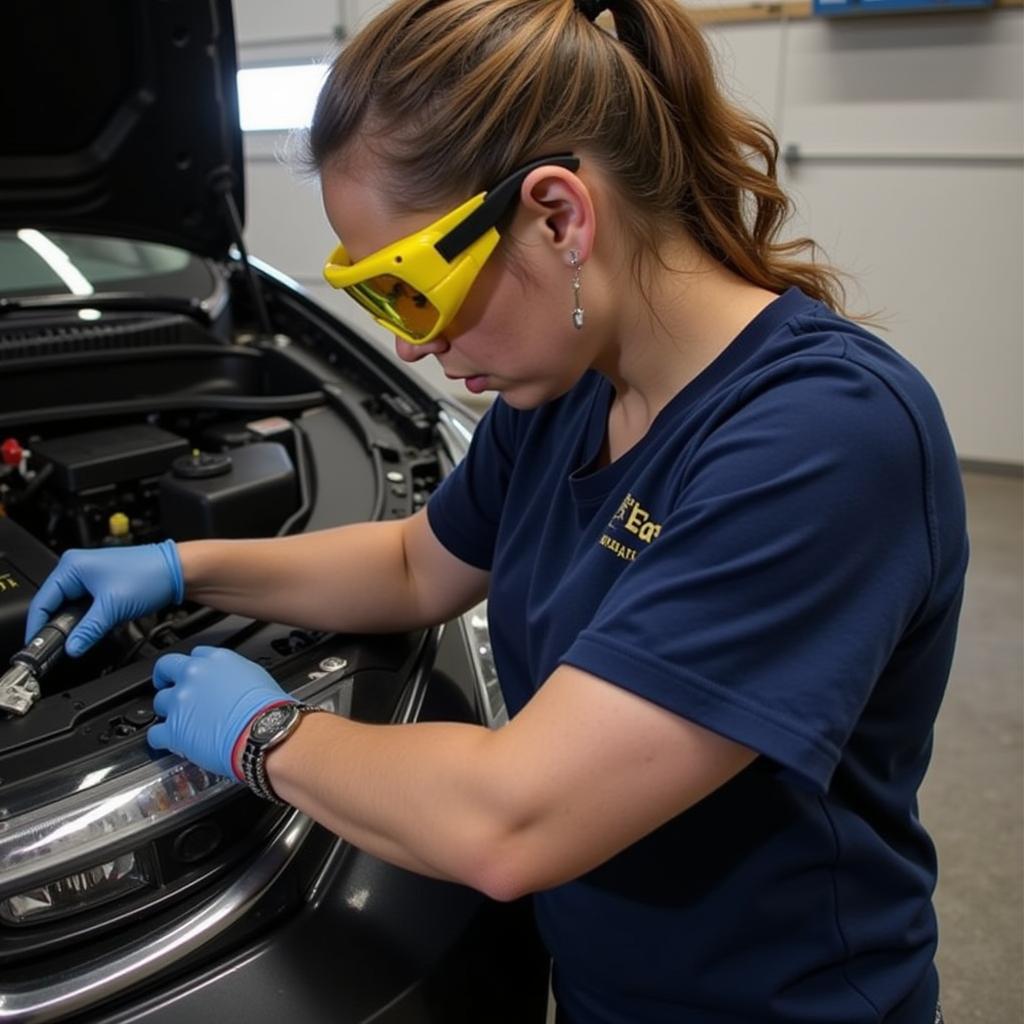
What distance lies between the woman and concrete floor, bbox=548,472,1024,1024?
0.48m

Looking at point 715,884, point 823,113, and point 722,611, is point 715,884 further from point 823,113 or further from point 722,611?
point 823,113

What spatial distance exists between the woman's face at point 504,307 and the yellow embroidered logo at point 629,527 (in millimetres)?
121

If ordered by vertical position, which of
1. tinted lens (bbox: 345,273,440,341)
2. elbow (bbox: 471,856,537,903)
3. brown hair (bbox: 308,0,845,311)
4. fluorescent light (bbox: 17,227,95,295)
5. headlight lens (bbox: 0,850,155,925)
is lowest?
headlight lens (bbox: 0,850,155,925)

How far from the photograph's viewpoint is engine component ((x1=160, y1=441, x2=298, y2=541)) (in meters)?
1.25

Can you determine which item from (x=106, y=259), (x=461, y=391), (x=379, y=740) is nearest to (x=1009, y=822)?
(x=379, y=740)

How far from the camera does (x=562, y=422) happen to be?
0.96 m

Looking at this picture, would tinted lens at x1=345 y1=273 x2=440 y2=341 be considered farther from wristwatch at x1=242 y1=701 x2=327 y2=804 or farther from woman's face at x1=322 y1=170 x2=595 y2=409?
wristwatch at x1=242 y1=701 x2=327 y2=804

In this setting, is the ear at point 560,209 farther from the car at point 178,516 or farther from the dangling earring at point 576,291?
the car at point 178,516

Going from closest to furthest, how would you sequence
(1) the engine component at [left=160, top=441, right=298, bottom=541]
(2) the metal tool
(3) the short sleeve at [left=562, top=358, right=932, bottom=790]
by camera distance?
1. (3) the short sleeve at [left=562, top=358, right=932, bottom=790]
2. (2) the metal tool
3. (1) the engine component at [left=160, top=441, right=298, bottom=541]

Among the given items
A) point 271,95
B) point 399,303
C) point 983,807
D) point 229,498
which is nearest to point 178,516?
point 229,498

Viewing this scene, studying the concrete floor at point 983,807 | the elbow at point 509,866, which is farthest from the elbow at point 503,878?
the concrete floor at point 983,807

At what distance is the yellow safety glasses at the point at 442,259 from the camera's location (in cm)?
70

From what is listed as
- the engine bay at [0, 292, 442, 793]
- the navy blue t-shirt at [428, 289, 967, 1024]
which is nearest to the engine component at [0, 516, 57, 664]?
the engine bay at [0, 292, 442, 793]

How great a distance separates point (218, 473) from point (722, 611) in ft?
2.81
